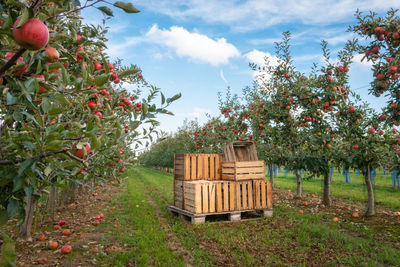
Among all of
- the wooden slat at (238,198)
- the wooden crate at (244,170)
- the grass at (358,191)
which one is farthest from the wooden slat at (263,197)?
the grass at (358,191)

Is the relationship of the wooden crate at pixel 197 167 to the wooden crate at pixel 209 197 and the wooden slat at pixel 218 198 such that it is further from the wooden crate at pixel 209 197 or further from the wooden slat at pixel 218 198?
the wooden slat at pixel 218 198

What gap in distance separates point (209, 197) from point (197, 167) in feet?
4.40

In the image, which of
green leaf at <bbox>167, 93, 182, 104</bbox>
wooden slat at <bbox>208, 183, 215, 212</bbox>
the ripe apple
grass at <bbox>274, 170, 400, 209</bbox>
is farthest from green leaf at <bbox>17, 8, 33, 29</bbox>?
grass at <bbox>274, 170, 400, 209</bbox>

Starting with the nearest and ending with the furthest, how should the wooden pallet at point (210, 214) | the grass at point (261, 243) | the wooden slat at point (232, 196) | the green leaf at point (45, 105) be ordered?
the green leaf at point (45, 105), the grass at point (261, 243), the wooden pallet at point (210, 214), the wooden slat at point (232, 196)

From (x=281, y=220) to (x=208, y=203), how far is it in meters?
1.93

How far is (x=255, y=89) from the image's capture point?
14.2 meters

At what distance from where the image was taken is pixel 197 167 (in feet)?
25.9

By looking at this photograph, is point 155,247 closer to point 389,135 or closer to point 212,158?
point 212,158

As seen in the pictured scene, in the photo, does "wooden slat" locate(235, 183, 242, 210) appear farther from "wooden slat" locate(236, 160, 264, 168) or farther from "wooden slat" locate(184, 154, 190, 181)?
"wooden slat" locate(184, 154, 190, 181)

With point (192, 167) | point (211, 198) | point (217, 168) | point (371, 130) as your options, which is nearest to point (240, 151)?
point (217, 168)

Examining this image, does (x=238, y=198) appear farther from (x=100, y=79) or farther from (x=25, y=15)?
(x=25, y=15)

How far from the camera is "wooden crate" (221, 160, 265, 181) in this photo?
722 centimetres

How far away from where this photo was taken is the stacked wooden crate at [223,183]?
6.76 m

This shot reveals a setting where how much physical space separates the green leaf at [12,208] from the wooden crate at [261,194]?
6.42 meters
